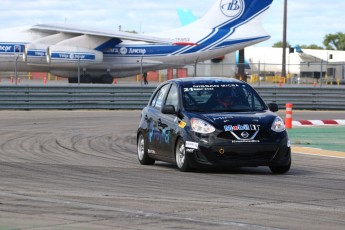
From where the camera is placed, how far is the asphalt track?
8531mm

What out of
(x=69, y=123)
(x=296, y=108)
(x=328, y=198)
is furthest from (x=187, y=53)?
(x=328, y=198)

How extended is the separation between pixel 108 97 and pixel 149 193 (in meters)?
24.0

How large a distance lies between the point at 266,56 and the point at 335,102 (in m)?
59.8

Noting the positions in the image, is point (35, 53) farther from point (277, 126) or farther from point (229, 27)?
point (277, 126)

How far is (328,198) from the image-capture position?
414 inches

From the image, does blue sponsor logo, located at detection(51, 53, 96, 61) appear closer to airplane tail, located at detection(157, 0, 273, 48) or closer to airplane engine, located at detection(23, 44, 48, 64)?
airplane engine, located at detection(23, 44, 48, 64)

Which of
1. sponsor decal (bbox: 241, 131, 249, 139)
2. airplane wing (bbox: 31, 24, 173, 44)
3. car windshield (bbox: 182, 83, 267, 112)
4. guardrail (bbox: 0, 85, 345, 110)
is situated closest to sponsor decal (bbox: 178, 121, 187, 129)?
car windshield (bbox: 182, 83, 267, 112)

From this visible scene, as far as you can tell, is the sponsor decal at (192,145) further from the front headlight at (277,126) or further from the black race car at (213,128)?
the front headlight at (277,126)

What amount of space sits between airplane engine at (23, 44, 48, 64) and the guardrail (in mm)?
12322

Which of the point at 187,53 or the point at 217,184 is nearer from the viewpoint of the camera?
the point at 217,184

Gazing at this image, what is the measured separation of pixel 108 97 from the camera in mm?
34656

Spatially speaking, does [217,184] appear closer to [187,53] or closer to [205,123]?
[205,123]

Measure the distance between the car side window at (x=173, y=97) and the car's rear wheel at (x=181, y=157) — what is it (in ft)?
2.51

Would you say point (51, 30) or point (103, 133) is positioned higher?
point (51, 30)
